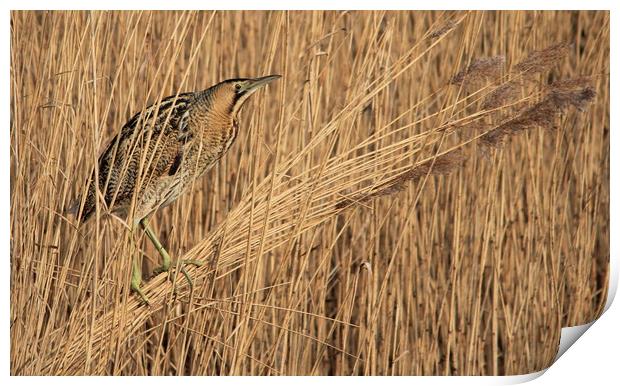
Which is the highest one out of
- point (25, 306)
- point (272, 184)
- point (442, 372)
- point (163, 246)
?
point (272, 184)

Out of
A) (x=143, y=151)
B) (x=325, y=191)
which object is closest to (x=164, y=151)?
(x=143, y=151)

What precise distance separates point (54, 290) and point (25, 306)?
0.10m

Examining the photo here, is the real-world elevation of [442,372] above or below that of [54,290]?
below

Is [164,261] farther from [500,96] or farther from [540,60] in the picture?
[540,60]

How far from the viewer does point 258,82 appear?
2.80 metres

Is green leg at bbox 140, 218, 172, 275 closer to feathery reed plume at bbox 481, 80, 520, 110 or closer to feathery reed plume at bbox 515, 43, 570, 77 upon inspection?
feathery reed plume at bbox 481, 80, 520, 110

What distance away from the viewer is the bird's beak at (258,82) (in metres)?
2.78

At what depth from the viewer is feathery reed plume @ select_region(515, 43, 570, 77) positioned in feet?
9.26

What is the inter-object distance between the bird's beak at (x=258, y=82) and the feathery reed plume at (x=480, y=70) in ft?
1.77

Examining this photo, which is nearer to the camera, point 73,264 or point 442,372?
point 73,264

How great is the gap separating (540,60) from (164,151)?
3.78 ft

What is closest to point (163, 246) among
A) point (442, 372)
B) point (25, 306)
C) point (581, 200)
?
point (25, 306)
